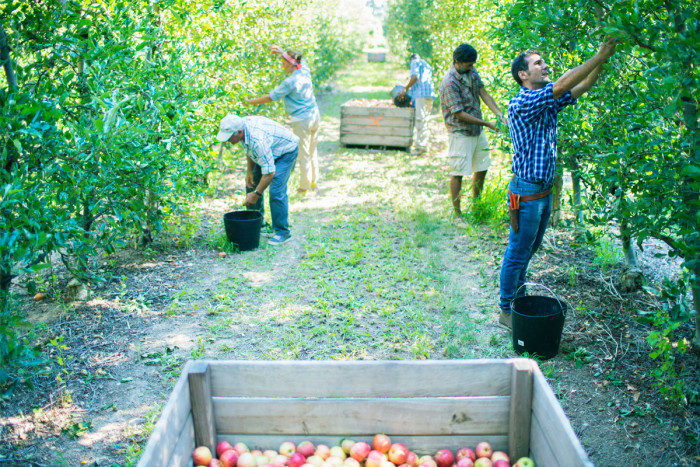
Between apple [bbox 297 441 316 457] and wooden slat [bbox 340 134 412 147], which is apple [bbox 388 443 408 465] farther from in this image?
wooden slat [bbox 340 134 412 147]

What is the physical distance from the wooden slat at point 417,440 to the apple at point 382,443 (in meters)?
0.05

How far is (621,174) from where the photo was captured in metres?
3.46

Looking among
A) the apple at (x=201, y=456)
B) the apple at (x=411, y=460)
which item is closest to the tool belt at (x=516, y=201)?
the apple at (x=411, y=460)

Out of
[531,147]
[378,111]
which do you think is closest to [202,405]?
[531,147]

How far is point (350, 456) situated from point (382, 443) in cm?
17

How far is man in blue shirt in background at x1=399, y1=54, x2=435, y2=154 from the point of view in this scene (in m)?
11.0

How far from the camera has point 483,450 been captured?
2709 millimetres

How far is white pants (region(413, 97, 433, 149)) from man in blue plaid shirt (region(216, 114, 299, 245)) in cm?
509

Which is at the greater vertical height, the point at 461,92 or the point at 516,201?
the point at 461,92

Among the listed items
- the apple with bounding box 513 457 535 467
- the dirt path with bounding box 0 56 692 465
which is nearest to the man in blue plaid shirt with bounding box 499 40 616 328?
the dirt path with bounding box 0 56 692 465

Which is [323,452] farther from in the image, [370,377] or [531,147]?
[531,147]

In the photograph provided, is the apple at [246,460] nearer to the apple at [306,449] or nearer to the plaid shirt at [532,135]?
the apple at [306,449]

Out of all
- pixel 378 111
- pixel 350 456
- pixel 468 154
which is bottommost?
pixel 350 456

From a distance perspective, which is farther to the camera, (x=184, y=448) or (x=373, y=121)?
(x=373, y=121)
